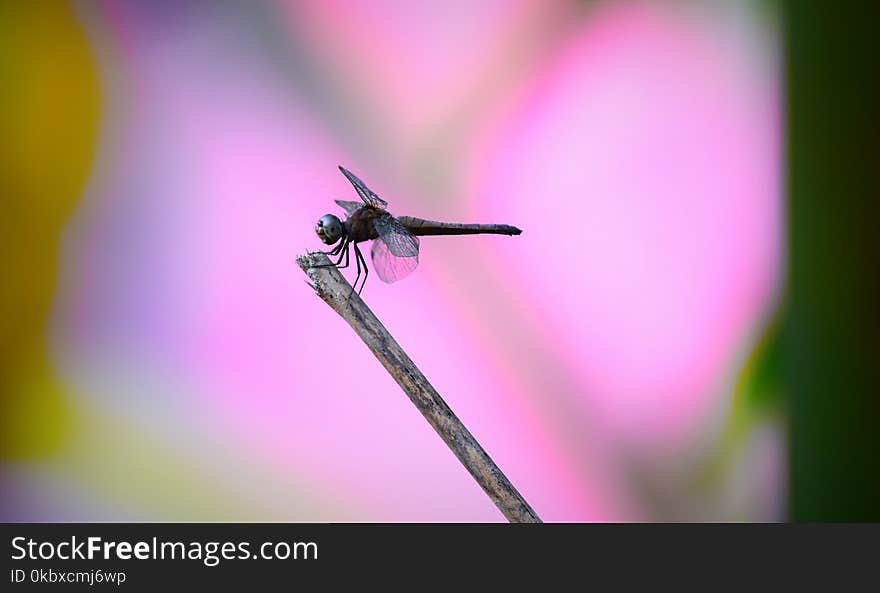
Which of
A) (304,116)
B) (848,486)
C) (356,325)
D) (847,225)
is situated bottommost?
(848,486)

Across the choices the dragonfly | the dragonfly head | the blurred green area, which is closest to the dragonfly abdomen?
the dragonfly

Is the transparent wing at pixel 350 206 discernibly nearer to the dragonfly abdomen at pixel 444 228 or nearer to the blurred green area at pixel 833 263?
the dragonfly abdomen at pixel 444 228

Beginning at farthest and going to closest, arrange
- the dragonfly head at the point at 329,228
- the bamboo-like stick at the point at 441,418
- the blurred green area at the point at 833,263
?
the blurred green area at the point at 833,263 < the dragonfly head at the point at 329,228 < the bamboo-like stick at the point at 441,418

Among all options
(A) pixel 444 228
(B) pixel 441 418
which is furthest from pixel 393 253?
(B) pixel 441 418

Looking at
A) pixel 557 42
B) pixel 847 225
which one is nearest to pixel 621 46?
pixel 557 42

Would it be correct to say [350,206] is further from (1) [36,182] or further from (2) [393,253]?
(1) [36,182]

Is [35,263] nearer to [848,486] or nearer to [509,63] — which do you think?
[509,63]

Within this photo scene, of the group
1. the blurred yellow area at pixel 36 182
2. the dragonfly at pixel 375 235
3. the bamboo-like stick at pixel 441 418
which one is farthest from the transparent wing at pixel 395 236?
the blurred yellow area at pixel 36 182
